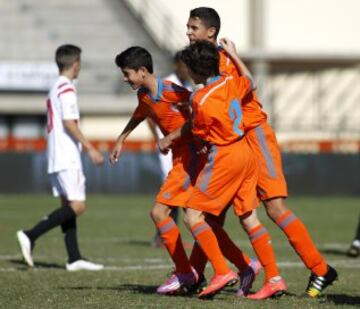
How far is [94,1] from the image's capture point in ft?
117

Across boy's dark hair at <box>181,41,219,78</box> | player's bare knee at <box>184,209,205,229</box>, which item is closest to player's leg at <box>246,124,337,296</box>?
player's bare knee at <box>184,209,205,229</box>

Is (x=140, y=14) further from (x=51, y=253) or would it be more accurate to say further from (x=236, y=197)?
(x=236, y=197)

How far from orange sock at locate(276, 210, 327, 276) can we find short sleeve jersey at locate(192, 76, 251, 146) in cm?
75

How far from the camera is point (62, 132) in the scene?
10.5 m

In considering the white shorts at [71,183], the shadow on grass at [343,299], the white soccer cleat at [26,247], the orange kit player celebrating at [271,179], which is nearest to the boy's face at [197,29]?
the orange kit player celebrating at [271,179]

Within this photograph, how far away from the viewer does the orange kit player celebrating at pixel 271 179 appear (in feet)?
26.0

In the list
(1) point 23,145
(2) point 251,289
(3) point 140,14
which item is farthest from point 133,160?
(2) point 251,289

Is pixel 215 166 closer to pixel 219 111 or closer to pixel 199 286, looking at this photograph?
pixel 219 111

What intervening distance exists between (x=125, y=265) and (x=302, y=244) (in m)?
3.06

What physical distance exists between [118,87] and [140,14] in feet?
10.6

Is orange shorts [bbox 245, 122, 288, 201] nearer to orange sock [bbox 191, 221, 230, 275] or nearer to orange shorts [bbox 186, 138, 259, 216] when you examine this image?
orange shorts [bbox 186, 138, 259, 216]

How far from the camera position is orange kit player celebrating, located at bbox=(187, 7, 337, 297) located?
7.94m

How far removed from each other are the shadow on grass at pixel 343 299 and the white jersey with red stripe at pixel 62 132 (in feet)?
11.0

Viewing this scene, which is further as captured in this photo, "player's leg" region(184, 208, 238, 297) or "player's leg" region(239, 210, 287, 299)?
"player's leg" region(239, 210, 287, 299)
